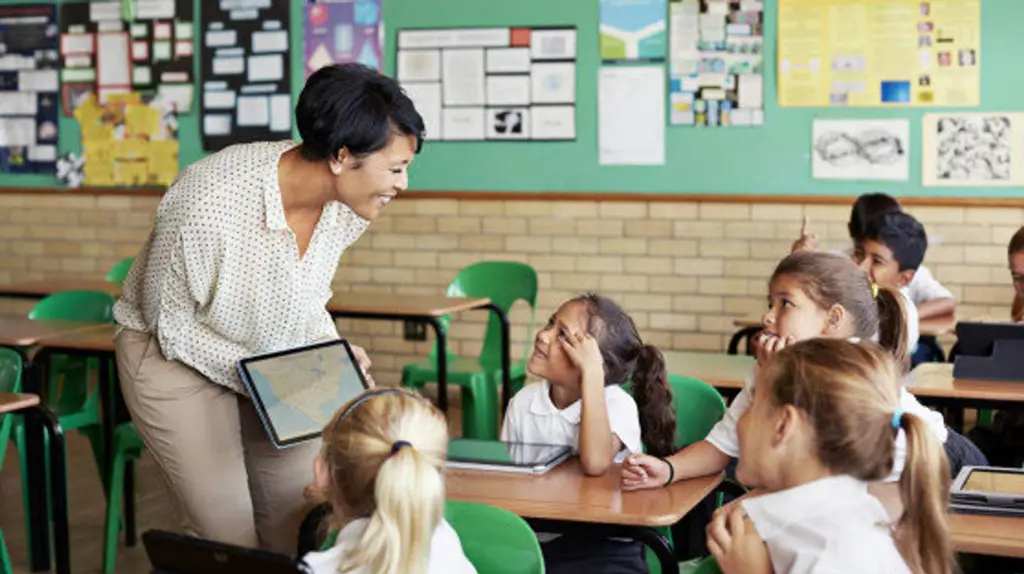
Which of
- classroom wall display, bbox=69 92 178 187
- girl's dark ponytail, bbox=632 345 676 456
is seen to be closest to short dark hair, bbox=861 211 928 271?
girl's dark ponytail, bbox=632 345 676 456

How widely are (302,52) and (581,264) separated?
1.81 meters

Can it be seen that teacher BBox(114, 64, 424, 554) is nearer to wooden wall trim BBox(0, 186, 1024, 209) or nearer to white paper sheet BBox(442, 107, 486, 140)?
wooden wall trim BBox(0, 186, 1024, 209)

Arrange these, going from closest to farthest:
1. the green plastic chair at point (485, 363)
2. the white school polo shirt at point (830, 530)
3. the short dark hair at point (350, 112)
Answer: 1. the white school polo shirt at point (830, 530)
2. the short dark hair at point (350, 112)
3. the green plastic chair at point (485, 363)

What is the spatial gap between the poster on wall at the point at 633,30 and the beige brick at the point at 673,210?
2.25 feet

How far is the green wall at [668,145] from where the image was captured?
6070 mm

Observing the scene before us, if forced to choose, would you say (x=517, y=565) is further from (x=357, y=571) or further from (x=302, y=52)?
(x=302, y=52)

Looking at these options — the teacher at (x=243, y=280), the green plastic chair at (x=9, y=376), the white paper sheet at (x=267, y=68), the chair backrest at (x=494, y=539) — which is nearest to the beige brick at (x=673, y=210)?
the white paper sheet at (x=267, y=68)

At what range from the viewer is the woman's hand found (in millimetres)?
2059

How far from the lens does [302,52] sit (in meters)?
7.08

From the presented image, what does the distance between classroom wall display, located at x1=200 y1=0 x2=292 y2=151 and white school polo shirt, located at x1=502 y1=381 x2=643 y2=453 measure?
421cm

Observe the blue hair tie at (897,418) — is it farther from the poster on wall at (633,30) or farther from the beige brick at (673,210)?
the poster on wall at (633,30)

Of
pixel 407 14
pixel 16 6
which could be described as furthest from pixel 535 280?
pixel 16 6

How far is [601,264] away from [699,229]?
0.52 meters

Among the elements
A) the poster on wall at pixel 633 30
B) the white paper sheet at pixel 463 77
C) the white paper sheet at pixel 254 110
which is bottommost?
the white paper sheet at pixel 254 110
